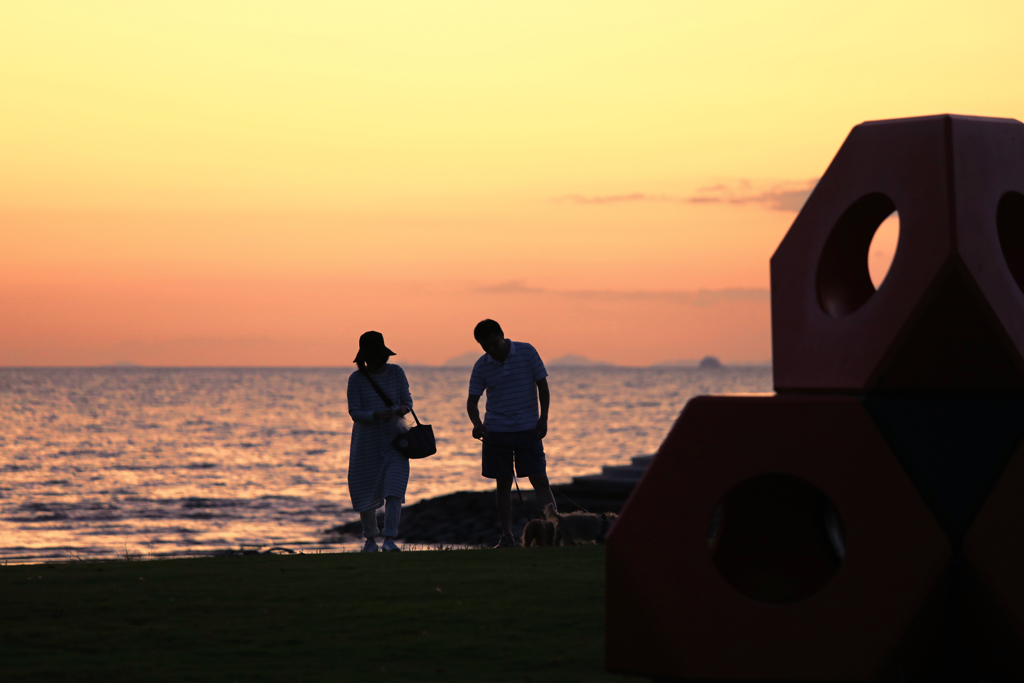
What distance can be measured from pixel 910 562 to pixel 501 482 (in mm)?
Result: 6380

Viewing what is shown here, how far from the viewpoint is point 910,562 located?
179 inches

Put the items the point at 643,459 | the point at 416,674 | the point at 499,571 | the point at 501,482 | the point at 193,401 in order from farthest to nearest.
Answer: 1. the point at 193,401
2. the point at 643,459
3. the point at 501,482
4. the point at 499,571
5. the point at 416,674

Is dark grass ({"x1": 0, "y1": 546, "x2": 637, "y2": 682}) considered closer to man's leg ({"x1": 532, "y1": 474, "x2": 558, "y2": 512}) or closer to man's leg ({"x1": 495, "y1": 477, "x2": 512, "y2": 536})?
man's leg ({"x1": 495, "y1": 477, "x2": 512, "y2": 536})

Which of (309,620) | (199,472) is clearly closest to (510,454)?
(309,620)

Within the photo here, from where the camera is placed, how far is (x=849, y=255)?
5676 millimetres

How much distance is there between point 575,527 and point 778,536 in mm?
5310

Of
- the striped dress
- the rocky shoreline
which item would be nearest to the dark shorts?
the striped dress

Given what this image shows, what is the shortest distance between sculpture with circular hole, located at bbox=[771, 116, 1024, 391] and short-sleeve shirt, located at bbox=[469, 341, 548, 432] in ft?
16.8

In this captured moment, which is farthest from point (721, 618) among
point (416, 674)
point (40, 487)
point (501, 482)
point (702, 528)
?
point (40, 487)

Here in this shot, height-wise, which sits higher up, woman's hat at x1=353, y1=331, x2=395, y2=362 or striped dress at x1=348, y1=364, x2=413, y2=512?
woman's hat at x1=353, y1=331, x2=395, y2=362

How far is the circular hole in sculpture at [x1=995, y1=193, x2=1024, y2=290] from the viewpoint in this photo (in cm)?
552

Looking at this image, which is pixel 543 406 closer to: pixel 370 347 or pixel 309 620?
pixel 370 347

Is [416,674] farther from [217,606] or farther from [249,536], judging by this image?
[249,536]

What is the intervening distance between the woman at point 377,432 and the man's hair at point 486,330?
33.3 inches
